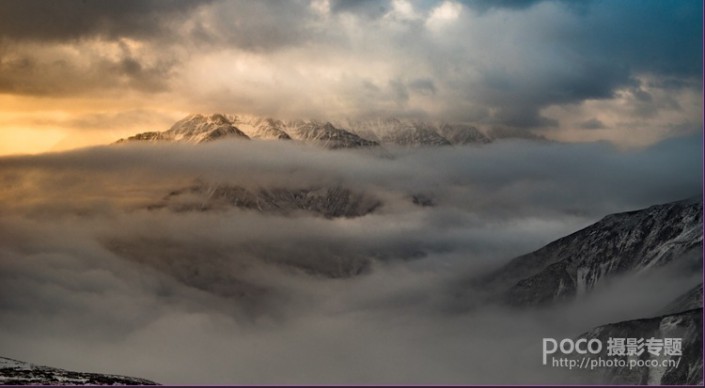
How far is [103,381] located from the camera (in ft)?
624

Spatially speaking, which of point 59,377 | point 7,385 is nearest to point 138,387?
point 7,385

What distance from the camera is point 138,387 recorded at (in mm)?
159625

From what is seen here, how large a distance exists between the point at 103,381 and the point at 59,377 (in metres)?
15.2

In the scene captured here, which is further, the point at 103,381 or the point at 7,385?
the point at 103,381

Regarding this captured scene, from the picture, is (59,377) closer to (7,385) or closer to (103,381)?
(103,381)

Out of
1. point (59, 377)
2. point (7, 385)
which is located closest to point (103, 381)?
point (59, 377)

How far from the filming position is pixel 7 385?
16075cm

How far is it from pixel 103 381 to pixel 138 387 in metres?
35.1

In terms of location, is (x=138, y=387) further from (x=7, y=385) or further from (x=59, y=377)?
(x=59, y=377)

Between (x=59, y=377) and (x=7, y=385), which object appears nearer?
(x=7, y=385)

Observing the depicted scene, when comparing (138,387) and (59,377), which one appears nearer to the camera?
(138,387)

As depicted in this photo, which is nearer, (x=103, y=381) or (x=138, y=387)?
(x=138, y=387)

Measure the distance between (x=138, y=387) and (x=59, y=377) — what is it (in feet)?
160

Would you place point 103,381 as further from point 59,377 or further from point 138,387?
point 138,387
